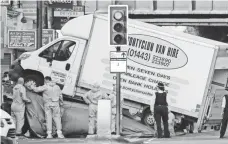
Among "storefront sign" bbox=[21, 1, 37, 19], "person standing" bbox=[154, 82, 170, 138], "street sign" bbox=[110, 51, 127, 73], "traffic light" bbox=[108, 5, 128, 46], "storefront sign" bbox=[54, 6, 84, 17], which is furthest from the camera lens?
"storefront sign" bbox=[21, 1, 37, 19]

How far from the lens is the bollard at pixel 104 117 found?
17484 millimetres

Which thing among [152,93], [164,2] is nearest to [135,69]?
[152,93]

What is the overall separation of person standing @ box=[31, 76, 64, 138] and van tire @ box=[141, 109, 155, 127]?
2926 mm

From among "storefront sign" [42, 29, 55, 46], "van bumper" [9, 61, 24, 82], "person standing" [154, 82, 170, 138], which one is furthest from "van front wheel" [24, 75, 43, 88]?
"storefront sign" [42, 29, 55, 46]

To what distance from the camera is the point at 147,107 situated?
67.9 feet

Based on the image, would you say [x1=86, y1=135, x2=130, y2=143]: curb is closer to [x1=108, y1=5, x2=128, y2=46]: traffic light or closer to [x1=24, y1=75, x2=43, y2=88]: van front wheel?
[x1=108, y1=5, x2=128, y2=46]: traffic light

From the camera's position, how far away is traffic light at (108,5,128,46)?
648 inches

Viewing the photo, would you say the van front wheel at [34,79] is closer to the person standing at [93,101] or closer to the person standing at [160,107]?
the person standing at [93,101]

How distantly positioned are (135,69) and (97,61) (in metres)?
1.23

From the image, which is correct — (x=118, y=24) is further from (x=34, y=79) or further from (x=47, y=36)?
(x=47, y=36)

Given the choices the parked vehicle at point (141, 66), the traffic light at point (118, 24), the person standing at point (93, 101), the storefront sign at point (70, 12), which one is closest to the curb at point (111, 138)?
the person standing at point (93, 101)

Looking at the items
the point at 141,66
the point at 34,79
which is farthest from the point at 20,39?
the point at 141,66

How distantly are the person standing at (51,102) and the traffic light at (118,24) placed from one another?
3.04 meters

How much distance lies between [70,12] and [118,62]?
65.2ft
